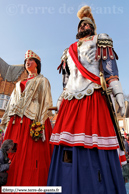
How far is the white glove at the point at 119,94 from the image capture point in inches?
74.8

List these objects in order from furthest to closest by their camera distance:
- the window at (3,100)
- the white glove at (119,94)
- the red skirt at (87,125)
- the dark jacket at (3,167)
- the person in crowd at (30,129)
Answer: the window at (3,100) → the person in crowd at (30,129) → the dark jacket at (3,167) → the white glove at (119,94) → the red skirt at (87,125)

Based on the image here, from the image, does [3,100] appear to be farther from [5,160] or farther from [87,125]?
[87,125]

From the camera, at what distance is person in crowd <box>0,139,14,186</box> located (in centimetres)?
244

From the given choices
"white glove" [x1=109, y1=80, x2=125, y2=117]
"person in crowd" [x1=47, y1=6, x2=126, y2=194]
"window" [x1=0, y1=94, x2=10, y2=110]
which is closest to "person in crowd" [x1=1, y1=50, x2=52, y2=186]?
"person in crowd" [x1=47, y1=6, x2=126, y2=194]

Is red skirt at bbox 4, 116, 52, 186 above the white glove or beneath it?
beneath

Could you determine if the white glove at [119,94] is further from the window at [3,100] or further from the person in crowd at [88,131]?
the window at [3,100]

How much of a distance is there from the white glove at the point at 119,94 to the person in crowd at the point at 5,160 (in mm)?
1989

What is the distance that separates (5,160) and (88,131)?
1751 mm

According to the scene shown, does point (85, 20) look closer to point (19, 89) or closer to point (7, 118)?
point (19, 89)

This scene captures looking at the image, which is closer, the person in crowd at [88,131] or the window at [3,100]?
the person in crowd at [88,131]

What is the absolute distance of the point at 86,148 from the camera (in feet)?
5.61

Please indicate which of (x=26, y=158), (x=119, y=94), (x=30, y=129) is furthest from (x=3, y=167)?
(x=119, y=94)

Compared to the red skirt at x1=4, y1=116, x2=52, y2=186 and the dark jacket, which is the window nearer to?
the red skirt at x1=4, y1=116, x2=52, y2=186

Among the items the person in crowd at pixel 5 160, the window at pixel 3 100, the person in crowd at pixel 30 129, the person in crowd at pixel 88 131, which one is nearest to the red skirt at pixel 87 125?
the person in crowd at pixel 88 131
